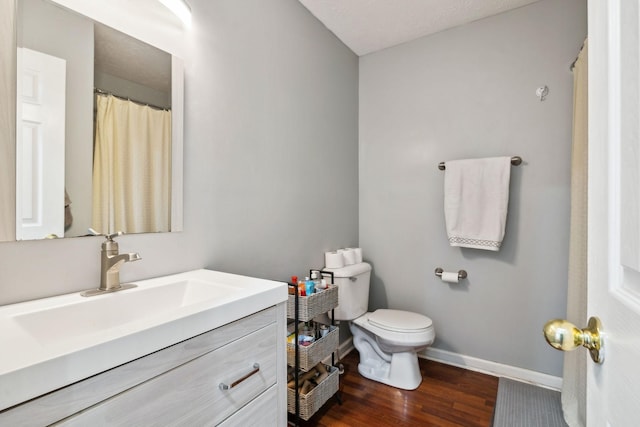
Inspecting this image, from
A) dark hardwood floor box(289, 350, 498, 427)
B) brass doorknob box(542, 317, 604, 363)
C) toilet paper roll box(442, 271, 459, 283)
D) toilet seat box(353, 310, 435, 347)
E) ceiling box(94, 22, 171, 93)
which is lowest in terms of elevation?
dark hardwood floor box(289, 350, 498, 427)

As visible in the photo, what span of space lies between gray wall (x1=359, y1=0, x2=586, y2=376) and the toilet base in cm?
45

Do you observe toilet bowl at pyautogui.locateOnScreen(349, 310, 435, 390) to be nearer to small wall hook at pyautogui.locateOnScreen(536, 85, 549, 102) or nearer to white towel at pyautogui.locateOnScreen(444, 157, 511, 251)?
white towel at pyautogui.locateOnScreen(444, 157, 511, 251)

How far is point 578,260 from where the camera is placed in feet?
4.99

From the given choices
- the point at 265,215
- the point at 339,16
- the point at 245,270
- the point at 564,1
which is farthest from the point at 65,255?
the point at 564,1

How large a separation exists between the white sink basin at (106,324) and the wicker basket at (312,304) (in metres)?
0.47

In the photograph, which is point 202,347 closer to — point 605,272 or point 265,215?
point 605,272

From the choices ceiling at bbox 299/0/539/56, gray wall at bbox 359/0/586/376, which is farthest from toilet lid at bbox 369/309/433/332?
ceiling at bbox 299/0/539/56

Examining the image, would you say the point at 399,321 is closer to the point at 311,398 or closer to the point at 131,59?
the point at 311,398

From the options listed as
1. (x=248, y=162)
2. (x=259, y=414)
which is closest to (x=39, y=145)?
(x=248, y=162)

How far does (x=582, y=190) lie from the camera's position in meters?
→ 1.49

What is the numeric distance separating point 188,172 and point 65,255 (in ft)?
1.70

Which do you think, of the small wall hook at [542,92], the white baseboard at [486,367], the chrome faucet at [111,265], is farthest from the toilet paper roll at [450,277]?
the chrome faucet at [111,265]

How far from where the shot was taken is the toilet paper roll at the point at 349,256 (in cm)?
218

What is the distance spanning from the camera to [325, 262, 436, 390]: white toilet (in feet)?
6.06
